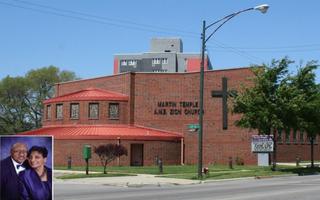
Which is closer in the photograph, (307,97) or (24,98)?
(307,97)

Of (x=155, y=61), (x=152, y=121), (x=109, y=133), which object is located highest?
(x=155, y=61)

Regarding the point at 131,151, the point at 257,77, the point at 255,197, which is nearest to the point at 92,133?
the point at 131,151

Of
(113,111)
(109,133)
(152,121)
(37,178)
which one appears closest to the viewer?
(37,178)

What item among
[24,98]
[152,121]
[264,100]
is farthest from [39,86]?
[264,100]

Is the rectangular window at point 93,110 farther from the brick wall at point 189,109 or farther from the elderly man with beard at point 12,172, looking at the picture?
the elderly man with beard at point 12,172

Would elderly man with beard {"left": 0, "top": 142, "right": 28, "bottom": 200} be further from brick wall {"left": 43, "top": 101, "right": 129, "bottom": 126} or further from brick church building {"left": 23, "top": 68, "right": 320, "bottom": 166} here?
brick wall {"left": 43, "top": 101, "right": 129, "bottom": 126}

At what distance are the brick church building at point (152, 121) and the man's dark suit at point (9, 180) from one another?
144 feet

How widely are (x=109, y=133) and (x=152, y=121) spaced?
18.1ft

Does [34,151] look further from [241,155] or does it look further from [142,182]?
[241,155]

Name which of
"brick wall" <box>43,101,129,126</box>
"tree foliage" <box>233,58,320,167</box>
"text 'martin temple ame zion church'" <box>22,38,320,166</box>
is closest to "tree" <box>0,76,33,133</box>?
"text 'martin temple ame zion church'" <box>22,38,320,166</box>

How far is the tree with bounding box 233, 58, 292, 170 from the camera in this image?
37812 millimetres

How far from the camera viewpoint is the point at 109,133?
51.1m

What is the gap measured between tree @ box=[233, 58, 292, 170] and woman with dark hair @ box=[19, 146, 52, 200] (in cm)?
3245

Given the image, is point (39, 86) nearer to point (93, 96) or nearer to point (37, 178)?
point (93, 96)
